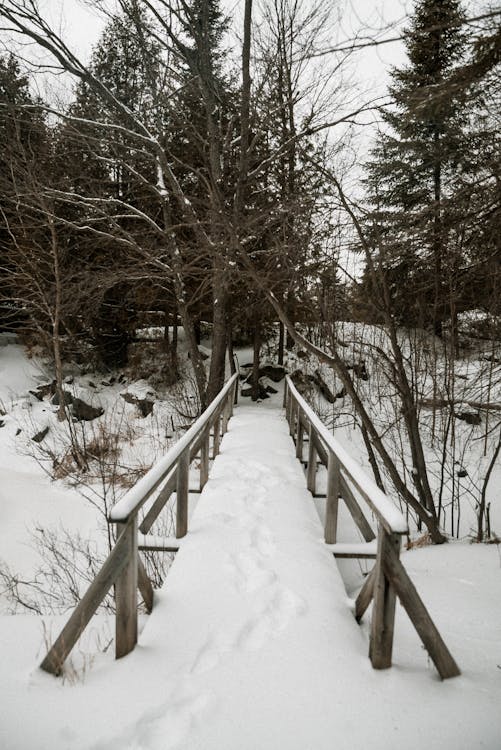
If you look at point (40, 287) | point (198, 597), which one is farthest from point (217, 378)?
point (198, 597)

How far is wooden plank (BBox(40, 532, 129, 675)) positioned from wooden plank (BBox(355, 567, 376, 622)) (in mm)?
1478

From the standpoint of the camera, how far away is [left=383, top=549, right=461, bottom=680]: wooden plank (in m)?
1.99

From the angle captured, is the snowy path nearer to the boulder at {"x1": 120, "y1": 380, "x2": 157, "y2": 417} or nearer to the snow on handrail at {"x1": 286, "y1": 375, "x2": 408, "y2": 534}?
the snow on handrail at {"x1": 286, "y1": 375, "x2": 408, "y2": 534}

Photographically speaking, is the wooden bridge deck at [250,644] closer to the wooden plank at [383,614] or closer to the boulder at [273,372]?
the wooden plank at [383,614]

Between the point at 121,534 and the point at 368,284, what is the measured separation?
6.51 meters

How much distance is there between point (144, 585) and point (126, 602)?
294 millimetres

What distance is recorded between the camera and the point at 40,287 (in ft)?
42.1

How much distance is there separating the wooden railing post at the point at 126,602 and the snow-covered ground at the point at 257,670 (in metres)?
0.07

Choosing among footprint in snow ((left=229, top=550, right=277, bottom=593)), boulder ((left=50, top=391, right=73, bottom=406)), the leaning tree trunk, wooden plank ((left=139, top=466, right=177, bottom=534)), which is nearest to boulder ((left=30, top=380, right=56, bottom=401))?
boulder ((left=50, top=391, right=73, bottom=406))

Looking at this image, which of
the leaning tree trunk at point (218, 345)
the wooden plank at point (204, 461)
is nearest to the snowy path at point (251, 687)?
the wooden plank at point (204, 461)

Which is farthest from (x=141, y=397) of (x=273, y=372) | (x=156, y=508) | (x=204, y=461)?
Result: (x=156, y=508)

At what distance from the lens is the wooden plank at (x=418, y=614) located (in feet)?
6.53

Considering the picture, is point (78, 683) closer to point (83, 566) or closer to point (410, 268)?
point (83, 566)

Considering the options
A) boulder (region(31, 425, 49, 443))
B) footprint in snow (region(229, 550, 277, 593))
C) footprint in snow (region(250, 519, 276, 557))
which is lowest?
boulder (region(31, 425, 49, 443))
